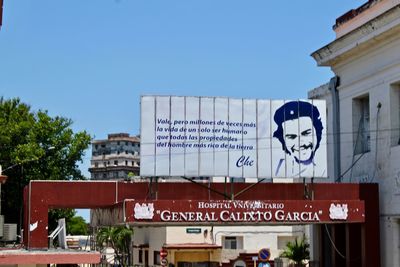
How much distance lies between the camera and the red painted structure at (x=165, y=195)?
23359 millimetres

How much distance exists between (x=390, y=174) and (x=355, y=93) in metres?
3.46

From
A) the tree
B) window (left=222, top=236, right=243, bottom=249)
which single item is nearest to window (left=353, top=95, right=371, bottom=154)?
window (left=222, top=236, right=243, bottom=249)

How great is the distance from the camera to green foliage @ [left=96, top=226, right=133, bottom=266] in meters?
56.6

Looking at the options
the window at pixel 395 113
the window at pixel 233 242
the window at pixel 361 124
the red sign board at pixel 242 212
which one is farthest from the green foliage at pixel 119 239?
the window at pixel 395 113

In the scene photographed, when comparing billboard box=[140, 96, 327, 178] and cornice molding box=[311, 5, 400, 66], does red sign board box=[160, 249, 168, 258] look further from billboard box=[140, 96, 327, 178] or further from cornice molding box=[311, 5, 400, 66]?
billboard box=[140, 96, 327, 178]

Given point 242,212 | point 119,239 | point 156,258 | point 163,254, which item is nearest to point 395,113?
point 242,212

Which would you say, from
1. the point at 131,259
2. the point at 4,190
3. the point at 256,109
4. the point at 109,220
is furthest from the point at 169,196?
the point at 131,259

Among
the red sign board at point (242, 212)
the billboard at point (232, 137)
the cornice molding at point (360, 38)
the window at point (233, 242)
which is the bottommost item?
the window at point (233, 242)

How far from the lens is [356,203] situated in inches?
953

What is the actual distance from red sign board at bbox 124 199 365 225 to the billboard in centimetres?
140

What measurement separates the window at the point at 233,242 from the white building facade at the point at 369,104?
17.1 m

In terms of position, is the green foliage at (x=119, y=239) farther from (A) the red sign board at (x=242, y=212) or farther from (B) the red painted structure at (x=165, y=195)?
(A) the red sign board at (x=242, y=212)

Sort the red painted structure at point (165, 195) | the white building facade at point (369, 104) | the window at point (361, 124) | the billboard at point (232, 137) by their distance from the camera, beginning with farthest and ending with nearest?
1. the window at point (361, 124)
2. the white building facade at point (369, 104)
3. the billboard at point (232, 137)
4. the red painted structure at point (165, 195)

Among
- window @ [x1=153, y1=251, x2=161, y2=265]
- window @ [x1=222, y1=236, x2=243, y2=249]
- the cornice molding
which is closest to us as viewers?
the cornice molding
